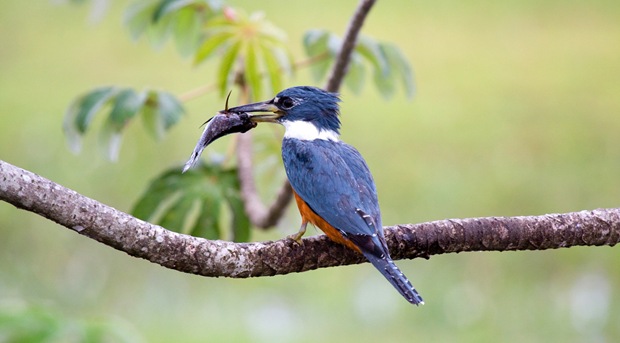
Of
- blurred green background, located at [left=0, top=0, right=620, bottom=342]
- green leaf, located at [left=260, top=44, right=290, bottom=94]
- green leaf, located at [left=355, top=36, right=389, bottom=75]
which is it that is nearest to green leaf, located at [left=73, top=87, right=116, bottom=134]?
green leaf, located at [left=260, top=44, right=290, bottom=94]

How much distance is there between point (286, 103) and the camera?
174cm

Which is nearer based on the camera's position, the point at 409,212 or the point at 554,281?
the point at 554,281

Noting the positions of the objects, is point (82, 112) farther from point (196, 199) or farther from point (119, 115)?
point (196, 199)

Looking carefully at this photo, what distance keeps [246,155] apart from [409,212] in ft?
4.60

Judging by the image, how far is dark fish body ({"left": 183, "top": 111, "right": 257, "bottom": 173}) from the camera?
1.48 meters

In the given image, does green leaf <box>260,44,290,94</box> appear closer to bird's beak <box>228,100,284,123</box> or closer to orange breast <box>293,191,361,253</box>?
bird's beak <box>228,100,284,123</box>

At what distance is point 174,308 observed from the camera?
303cm

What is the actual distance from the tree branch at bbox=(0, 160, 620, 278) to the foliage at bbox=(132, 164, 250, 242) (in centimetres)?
52

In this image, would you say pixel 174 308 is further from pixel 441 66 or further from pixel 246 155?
pixel 441 66

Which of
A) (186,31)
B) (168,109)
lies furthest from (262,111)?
(186,31)

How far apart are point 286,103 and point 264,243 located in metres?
0.46

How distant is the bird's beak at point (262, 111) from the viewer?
5.32 ft

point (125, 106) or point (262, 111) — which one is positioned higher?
point (125, 106)

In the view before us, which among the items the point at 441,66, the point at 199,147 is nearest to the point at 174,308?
the point at 199,147
